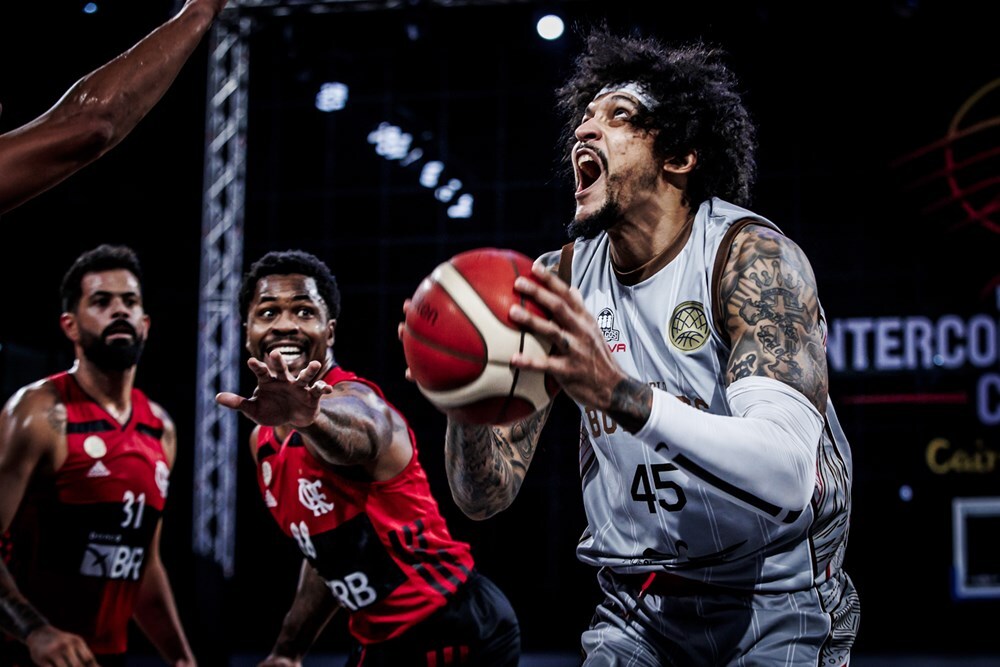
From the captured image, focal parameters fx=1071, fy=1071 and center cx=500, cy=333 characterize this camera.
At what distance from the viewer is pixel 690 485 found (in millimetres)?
2305

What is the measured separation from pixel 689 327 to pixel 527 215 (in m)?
6.77

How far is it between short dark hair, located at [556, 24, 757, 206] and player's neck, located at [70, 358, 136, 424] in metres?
2.57

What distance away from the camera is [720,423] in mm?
1860

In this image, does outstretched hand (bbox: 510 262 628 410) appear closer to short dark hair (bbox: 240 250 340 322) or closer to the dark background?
short dark hair (bbox: 240 250 340 322)

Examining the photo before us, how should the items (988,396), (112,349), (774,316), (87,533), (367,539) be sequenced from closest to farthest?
(774,316), (367,539), (87,533), (112,349), (988,396)

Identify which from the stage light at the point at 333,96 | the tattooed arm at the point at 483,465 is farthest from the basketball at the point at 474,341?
the stage light at the point at 333,96

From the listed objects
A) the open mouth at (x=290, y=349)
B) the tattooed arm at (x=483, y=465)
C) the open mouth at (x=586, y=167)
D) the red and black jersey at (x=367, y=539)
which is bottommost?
the red and black jersey at (x=367, y=539)

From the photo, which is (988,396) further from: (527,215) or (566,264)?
(566,264)

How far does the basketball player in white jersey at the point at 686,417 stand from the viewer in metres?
1.86

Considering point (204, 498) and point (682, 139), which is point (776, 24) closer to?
point (204, 498)

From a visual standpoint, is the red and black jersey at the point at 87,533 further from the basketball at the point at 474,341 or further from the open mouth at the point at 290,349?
the basketball at the point at 474,341

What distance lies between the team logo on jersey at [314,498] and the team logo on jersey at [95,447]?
1283 millimetres

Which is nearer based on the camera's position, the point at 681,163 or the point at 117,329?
the point at 681,163

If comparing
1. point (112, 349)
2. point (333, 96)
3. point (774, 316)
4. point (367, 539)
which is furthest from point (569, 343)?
point (333, 96)
